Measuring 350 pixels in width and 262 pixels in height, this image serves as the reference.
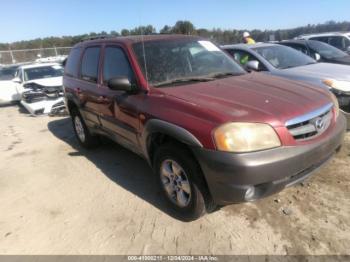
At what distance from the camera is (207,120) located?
2.91m

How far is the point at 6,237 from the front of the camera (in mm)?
3598

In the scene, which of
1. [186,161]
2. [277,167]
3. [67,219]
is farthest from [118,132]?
[277,167]

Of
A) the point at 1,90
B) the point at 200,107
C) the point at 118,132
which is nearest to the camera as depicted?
the point at 200,107

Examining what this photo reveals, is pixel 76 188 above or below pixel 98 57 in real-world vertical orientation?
below

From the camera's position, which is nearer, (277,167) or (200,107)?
(277,167)

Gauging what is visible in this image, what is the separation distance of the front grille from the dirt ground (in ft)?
2.86

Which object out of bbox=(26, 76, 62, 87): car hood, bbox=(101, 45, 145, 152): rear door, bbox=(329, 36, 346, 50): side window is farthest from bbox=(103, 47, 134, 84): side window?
bbox=(329, 36, 346, 50): side window

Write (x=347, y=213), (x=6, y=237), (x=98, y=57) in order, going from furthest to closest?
(x=98, y=57) < (x=6, y=237) < (x=347, y=213)

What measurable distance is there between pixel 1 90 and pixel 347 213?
12217 mm

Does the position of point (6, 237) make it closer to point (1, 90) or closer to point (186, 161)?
point (186, 161)

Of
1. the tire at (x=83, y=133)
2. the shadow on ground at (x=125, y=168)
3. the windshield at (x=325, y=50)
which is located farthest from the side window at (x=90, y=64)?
the windshield at (x=325, y=50)

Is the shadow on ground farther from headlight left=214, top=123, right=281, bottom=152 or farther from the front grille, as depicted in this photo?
the front grille

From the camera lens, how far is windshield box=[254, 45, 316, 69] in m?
6.84

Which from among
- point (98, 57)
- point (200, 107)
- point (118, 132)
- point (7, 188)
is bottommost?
point (7, 188)
